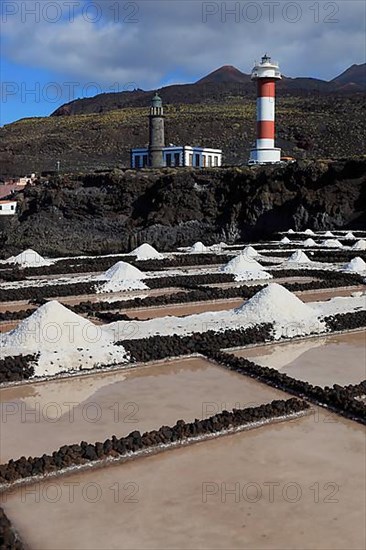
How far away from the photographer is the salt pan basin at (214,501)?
375 cm

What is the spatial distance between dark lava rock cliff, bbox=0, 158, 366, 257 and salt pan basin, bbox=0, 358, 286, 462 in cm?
2004

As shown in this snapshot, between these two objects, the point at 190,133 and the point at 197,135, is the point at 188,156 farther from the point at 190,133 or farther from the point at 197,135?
the point at 190,133

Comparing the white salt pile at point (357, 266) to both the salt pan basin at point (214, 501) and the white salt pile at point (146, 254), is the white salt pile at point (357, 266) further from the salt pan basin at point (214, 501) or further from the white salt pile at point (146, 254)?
the salt pan basin at point (214, 501)

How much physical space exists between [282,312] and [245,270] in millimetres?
5072

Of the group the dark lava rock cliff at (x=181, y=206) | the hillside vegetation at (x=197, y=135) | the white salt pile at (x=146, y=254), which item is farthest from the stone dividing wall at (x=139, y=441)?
the hillside vegetation at (x=197, y=135)

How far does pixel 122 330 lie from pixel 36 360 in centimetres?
182

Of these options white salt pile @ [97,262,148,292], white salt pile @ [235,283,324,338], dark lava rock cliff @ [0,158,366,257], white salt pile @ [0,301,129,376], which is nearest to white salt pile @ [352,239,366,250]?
dark lava rock cliff @ [0,158,366,257]

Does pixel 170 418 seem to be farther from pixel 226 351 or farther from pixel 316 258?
pixel 316 258

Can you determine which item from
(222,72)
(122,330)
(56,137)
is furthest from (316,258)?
(222,72)

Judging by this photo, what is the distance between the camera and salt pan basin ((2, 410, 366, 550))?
148 inches

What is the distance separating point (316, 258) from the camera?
17.7 m

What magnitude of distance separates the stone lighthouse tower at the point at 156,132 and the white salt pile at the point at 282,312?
1210 inches

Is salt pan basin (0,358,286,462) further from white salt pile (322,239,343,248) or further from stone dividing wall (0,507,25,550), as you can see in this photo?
white salt pile (322,239,343,248)

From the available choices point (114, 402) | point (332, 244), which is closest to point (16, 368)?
point (114, 402)
